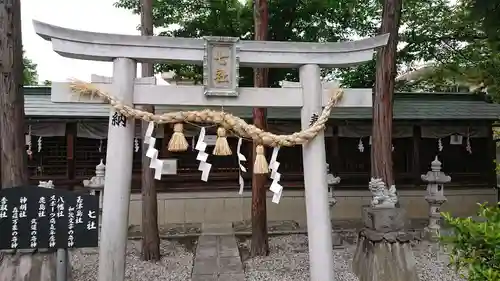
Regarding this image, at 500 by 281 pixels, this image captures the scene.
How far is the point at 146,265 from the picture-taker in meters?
6.36

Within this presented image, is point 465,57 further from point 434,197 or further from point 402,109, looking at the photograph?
point 434,197

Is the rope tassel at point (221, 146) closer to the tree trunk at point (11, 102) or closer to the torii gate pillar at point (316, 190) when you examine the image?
the torii gate pillar at point (316, 190)

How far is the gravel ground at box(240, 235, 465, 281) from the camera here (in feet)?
18.8

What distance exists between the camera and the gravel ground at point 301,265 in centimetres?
573

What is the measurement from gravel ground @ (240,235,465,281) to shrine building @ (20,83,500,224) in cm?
301

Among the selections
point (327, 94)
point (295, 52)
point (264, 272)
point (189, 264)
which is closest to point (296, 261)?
point (264, 272)

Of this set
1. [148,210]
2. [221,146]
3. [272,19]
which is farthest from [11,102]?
[272,19]

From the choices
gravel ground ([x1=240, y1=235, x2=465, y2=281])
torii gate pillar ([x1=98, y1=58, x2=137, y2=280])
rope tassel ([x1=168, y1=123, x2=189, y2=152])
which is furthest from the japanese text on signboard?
gravel ground ([x1=240, y1=235, x2=465, y2=281])

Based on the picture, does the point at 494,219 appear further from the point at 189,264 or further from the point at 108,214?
the point at 189,264

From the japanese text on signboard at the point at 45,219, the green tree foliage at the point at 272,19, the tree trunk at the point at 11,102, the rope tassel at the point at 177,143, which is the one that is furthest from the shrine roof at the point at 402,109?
the japanese text on signboard at the point at 45,219

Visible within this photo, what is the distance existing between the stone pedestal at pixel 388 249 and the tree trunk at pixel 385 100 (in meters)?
1.02

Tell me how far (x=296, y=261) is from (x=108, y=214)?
3679 mm

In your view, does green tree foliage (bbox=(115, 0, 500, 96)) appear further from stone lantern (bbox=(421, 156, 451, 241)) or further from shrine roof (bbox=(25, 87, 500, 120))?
stone lantern (bbox=(421, 156, 451, 241))

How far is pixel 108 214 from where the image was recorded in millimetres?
4000
